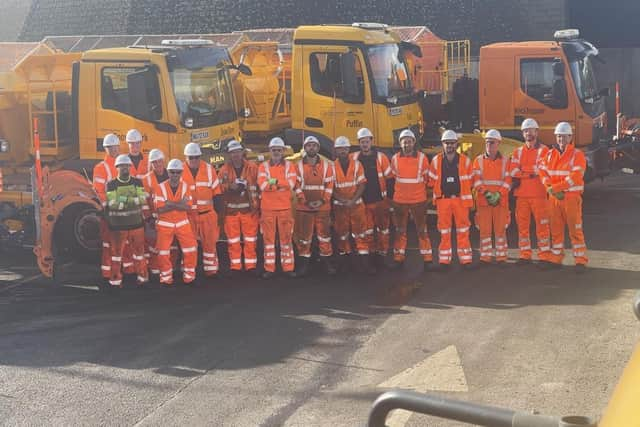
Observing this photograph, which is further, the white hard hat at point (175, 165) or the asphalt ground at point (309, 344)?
the white hard hat at point (175, 165)

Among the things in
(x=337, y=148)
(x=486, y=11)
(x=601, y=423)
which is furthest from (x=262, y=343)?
(x=486, y=11)

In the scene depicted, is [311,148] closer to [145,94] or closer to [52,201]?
[145,94]

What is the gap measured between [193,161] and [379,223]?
2.41 m

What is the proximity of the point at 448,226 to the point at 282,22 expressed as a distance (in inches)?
630

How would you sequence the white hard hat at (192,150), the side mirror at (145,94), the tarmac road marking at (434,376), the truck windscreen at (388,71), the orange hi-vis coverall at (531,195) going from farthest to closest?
the truck windscreen at (388,71) → the side mirror at (145,94) → the orange hi-vis coverall at (531,195) → the white hard hat at (192,150) → the tarmac road marking at (434,376)

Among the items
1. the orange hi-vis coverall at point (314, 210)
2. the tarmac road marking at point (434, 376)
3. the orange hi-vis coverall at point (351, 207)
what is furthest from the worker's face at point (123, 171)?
the tarmac road marking at point (434, 376)

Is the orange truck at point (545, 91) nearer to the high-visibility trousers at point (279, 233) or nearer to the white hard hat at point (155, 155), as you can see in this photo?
the high-visibility trousers at point (279, 233)

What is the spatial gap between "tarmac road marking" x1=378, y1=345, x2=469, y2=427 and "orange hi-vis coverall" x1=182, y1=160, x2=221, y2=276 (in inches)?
153

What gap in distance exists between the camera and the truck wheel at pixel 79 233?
1155 centimetres

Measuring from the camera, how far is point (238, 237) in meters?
11.2

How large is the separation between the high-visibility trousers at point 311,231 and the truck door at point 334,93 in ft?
6.89

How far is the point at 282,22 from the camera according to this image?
2602 centimetres

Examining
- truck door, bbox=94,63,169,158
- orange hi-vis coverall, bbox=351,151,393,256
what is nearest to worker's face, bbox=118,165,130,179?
truck door, bbox=94,63,169,158

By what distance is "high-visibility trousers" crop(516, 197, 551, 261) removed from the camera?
36.5 feet
